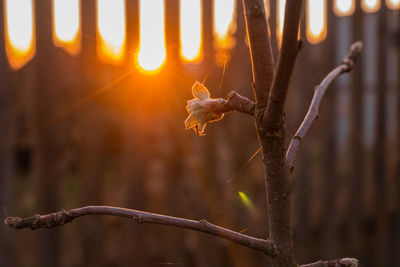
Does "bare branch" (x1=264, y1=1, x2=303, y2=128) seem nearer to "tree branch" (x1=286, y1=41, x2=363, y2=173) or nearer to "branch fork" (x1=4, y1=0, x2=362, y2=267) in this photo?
"branch fork" (x1=4, y1=0, x2=362, y2=267)

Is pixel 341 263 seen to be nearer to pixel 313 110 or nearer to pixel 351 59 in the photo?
pixel 313 110

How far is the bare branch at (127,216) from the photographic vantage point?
384mm

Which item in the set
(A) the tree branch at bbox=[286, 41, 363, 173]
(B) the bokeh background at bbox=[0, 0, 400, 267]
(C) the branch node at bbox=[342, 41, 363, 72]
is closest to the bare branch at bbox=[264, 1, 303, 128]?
(A) the tree branch at bbox=[286, 41, 363, 173]

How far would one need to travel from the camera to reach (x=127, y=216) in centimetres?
41

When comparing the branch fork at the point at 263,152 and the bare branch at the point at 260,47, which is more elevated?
the bare branch at the point at 260,47

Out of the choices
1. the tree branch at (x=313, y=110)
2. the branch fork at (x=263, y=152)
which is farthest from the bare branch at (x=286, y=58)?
the tree branch at (x=313, y=110)

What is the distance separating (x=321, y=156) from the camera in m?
2.40

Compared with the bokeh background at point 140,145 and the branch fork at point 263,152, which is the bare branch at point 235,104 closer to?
the branch fork at point 263,152

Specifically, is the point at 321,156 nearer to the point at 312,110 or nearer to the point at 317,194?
the point at 317,194

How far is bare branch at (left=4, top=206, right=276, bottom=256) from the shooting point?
38cm

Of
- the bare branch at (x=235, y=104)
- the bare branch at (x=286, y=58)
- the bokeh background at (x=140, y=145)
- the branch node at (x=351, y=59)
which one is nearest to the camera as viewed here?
the bare branch at (x=286, y=58)

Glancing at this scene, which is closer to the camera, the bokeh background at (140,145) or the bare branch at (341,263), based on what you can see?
the bare branch at (341,263)

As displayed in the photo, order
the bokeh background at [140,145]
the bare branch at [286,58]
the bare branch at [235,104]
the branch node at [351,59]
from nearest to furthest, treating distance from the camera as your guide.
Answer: the bare branch at [286,58]
the bare branch at [235,104]
the branch node at [351,59]
the bokeh background at [140,145]

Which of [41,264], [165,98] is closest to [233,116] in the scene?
[165,98]
